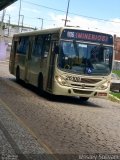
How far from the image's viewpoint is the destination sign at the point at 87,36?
20953 millimetres

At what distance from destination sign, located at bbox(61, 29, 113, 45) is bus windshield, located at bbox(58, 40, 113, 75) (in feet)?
0.73

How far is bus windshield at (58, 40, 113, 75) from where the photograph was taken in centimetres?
2078

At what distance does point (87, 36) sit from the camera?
69.6 feet

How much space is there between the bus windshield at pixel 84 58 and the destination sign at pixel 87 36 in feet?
0.73

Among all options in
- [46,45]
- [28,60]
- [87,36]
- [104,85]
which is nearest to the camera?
[87,36]

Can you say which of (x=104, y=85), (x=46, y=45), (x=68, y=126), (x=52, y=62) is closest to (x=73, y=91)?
(x=104, y=85)

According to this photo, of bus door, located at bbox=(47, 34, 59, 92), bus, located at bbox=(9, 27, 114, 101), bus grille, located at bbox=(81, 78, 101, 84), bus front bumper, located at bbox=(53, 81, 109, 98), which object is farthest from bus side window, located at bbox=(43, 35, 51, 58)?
bus grille, located at bbox=(81, 78, 101, 84)

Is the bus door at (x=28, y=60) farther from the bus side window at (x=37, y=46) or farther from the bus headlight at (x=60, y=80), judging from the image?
the bus headlight at (x=60, y=80)

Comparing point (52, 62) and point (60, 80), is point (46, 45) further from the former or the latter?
point (60, 80)

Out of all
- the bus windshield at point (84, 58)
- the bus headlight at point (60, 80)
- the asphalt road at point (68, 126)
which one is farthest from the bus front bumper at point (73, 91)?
the asphalt road at point (68, 126)

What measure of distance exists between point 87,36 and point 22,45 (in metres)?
8.71

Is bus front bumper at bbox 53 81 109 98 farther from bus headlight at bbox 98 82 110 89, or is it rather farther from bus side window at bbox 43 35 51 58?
bus side window at bbox 43 35 51 58

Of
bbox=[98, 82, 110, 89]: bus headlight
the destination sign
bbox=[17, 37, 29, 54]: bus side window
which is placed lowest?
bbox=[98, 82, 110, 89]: bus headlight

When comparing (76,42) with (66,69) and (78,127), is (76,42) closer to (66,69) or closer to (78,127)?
(66,69)
